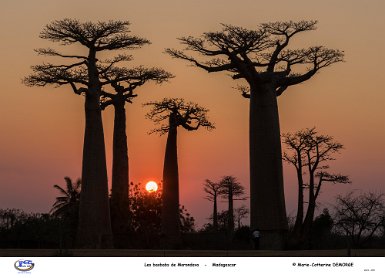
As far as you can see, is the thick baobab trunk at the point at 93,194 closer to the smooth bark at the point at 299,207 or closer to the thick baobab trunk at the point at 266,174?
the thick baobab trunk at the point at 266,174

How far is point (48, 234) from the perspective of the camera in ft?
101

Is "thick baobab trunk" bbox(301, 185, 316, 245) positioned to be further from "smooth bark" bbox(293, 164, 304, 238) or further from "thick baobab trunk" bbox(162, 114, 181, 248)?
"thick baobab trunk" bbox(162, 114, 181, 248)

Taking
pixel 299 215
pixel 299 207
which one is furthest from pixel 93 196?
pixel 299 207

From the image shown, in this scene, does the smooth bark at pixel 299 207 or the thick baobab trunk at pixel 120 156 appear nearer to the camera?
the smooth bark at pixel 299 207

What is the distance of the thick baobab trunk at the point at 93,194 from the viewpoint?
2814cm

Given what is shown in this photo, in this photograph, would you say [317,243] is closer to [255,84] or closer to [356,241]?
[356,241]

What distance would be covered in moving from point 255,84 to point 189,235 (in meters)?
12.4

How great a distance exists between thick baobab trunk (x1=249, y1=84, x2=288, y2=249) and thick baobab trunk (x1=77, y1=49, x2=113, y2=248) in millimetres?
5123

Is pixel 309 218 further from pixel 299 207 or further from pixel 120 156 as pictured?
pixel 120 156
